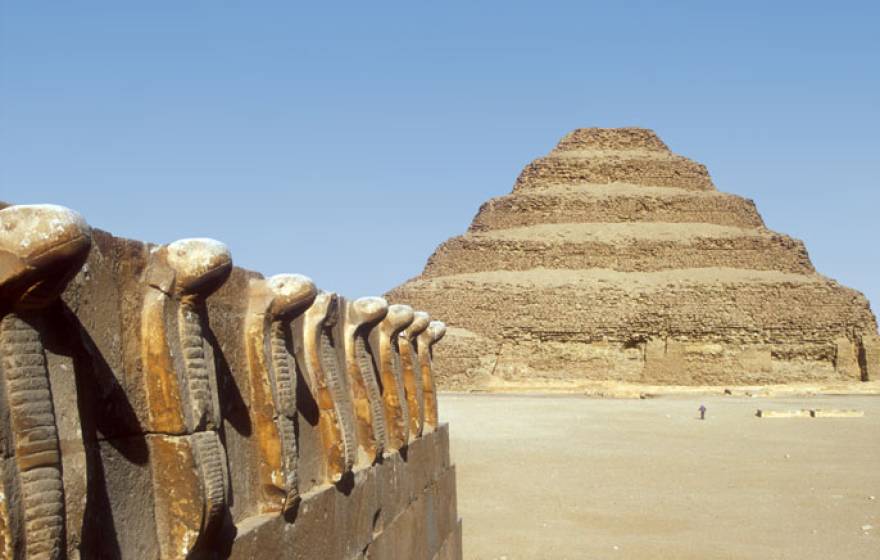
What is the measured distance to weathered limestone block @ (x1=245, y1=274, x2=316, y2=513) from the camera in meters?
4.74

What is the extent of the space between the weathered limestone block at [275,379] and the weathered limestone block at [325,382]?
0.64 metres

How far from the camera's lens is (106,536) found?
3.33m

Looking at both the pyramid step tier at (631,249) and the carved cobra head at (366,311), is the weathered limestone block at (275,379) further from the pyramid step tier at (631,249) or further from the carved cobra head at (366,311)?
the pyramid step tier at (631,249)

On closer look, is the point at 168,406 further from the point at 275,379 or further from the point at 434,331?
the point at 434,331

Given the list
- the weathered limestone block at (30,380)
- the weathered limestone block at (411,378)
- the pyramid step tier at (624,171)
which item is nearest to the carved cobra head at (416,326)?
the weathered limestone block at (411,378)

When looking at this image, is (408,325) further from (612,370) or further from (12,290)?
(612,370)

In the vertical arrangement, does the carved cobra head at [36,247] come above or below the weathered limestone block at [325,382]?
above

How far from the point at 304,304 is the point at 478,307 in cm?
5719

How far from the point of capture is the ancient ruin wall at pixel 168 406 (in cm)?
273

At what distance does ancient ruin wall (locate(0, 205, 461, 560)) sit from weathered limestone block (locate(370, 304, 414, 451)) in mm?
983

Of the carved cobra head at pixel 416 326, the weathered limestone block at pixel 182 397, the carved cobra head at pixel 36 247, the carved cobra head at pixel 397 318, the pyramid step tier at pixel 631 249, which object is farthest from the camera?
the pyramid step tier at pixel 631 249

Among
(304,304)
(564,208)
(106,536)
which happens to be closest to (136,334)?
(106,536)

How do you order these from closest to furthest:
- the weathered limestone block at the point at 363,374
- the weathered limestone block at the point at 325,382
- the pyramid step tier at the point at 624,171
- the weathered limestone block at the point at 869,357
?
the weathered limestone block at the point at 325,382 < the weathered limestone block at the point at 363,374 < the weathered limestone block at the point at 869,357 < the pyramid step tier at the point at 624,171

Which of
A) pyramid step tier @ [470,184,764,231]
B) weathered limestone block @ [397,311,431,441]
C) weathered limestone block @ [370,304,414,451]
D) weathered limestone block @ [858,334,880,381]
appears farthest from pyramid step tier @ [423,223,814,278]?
weathered limestone block @ [370,304,414,451]
